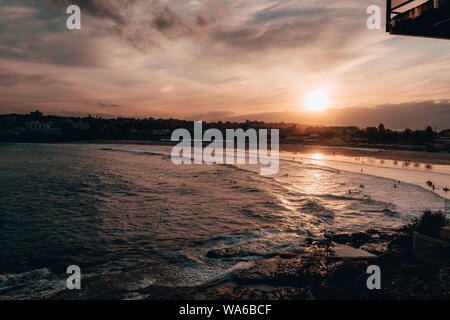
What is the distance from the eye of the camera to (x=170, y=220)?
13.8 meters

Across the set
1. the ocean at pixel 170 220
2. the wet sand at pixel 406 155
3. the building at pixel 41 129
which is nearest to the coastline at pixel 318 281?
the ocean at pixel 170 220

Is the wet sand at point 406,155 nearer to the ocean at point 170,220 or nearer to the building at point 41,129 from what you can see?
the ocean at point 170,220

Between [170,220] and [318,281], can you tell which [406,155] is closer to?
[170,220]

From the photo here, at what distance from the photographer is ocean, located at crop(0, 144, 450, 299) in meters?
8.39

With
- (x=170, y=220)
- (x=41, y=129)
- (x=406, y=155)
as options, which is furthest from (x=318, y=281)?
(x=41, y=129)

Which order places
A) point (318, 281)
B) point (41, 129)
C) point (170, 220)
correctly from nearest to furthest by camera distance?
point (318, 281) < point (170, 220) < point (41, 129)

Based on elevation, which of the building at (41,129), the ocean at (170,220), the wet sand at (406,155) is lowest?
the ocean at (170,220)

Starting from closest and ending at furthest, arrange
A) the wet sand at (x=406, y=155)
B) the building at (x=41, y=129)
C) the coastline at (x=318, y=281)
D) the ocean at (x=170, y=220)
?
the coastline at (x=318, y=281)
the ocean at (x=170, y=220)
the wet sand at (x=406, y=155)
the building at (x=41, y=129)

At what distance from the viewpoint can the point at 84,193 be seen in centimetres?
2070

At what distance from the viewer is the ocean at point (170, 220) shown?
27.5 ft

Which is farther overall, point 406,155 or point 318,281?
point 406,155

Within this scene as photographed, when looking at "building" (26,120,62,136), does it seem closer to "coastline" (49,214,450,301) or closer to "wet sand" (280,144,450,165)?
"wet sand" (280,144,450,165)
